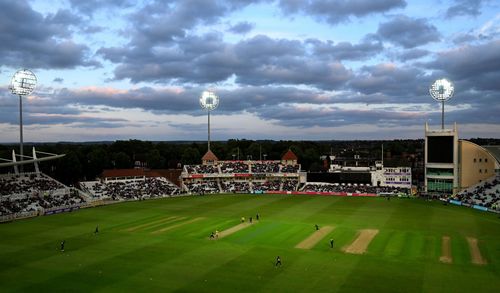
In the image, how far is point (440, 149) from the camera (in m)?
70.3

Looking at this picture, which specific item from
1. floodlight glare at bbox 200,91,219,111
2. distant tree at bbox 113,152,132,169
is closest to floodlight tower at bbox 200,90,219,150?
floodlight glare at bbox 200,91,219,111

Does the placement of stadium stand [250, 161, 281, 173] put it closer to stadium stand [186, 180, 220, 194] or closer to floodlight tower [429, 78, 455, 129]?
stadium stand [186, 180, 220, 194]

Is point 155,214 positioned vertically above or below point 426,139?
below

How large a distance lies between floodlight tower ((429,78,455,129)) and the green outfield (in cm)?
2288

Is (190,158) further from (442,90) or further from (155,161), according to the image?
(442,90)

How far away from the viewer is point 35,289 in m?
24.8

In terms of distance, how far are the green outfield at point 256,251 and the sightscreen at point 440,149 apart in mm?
15095

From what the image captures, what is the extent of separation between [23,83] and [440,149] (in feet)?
216

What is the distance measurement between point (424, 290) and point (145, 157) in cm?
11034

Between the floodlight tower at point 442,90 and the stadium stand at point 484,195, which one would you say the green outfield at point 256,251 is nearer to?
the stadium stand at point 484,195

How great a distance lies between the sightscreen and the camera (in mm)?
69500

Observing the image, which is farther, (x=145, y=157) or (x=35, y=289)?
(x=145, y=157)

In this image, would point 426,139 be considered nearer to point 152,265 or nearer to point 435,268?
point 435,268

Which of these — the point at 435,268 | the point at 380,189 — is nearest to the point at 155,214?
the point at 435,268
